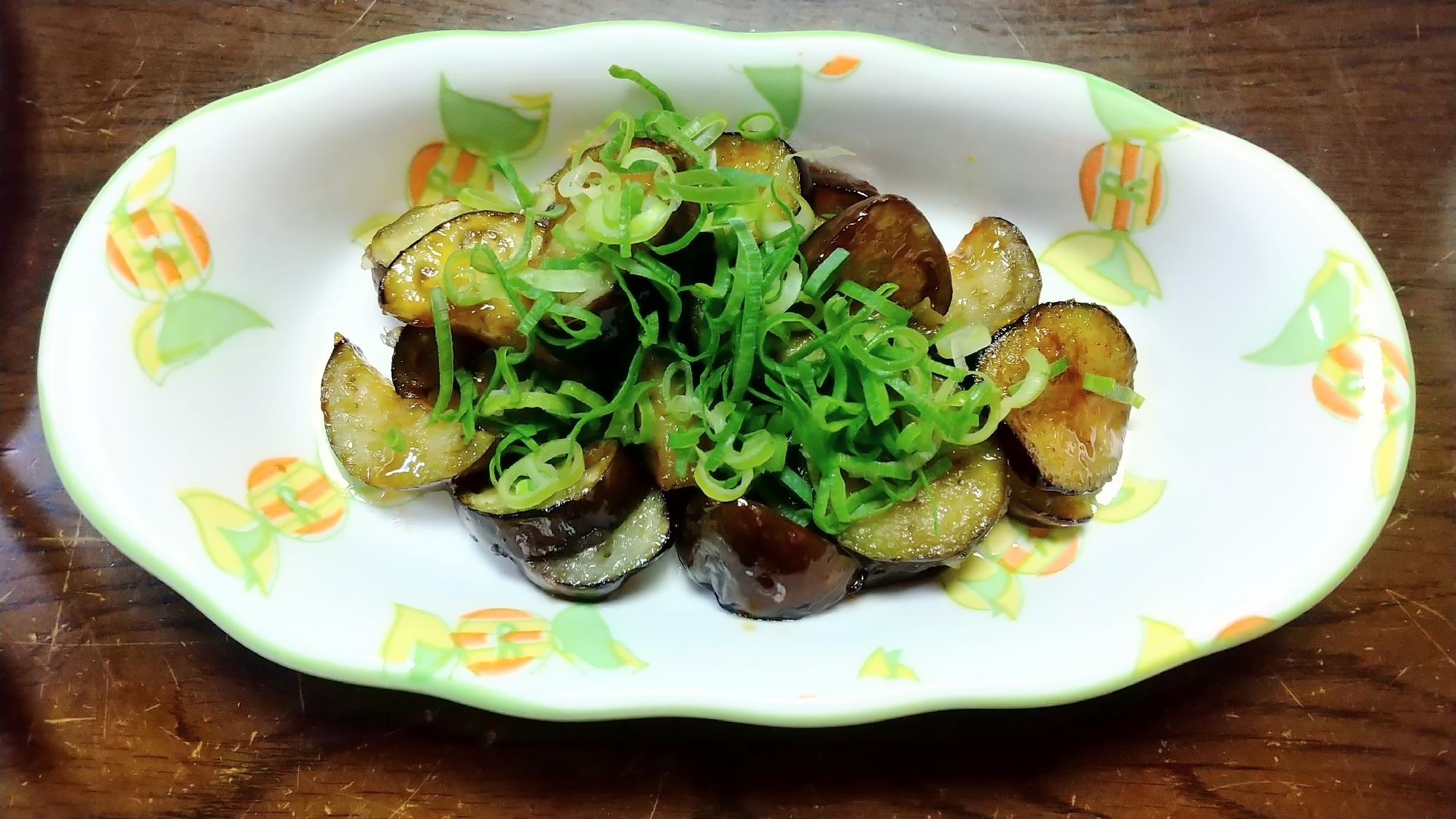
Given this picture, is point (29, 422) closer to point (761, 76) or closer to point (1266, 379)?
point (761, 76)

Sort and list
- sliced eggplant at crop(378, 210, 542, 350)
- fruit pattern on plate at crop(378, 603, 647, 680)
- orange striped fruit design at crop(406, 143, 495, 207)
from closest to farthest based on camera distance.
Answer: fruit pattern on plate at crop(378, 603, 647, 680)
sliced eggplant at crop(378, 210, 542, 350)
orange striped fruit design at crop(406, 143, 495, 207)

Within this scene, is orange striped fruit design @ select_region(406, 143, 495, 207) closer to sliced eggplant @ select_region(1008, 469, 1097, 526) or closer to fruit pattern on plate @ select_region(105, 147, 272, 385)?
fruit pattern on plate @ select_region(105, 147, 272, 385)

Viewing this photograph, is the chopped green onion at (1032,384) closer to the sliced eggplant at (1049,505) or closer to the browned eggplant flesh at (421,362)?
the sliced eggplant at (1049,505)

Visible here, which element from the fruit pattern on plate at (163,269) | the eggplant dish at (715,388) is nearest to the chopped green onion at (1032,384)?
the eggplant dish at (715,388)

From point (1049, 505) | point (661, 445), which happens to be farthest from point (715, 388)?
point (1049, 505)

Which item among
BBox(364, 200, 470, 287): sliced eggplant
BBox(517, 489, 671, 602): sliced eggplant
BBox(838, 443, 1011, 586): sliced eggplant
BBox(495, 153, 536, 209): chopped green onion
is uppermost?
BBox(495, 153, 536, 209): chopped green onion

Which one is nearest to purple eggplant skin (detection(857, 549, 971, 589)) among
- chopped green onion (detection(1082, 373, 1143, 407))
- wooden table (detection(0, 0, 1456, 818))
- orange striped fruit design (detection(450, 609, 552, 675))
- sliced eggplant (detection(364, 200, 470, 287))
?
wooden table (detection(0, 0, 1456, 818))
